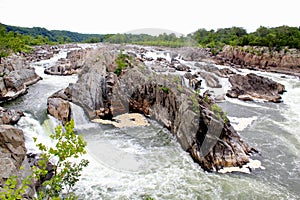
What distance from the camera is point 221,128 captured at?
14.7 m

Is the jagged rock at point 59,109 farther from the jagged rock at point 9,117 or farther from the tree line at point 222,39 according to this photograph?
the tree line at point 222,39

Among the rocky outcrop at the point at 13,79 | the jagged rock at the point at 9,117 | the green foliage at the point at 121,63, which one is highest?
the green foliage at the point at 121,63

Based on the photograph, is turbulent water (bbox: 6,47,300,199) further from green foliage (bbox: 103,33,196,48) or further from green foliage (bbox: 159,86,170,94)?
green foliage (bbox: 103,33,196,48)

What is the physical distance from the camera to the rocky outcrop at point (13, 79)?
23475 millimetres

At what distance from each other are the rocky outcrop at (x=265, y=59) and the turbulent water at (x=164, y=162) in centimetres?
2561

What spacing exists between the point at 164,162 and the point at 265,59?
4181 centimetres

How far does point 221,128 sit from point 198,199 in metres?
4.88

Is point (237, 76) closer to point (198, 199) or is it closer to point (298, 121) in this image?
point (298, 121)

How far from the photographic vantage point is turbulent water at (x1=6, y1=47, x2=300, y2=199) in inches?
475

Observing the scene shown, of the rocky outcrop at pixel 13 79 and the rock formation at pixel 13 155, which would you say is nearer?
the rock formation at pixel 13 155

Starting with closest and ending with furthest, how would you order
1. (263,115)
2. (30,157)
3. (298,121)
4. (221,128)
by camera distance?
1. (30,157)
2. (221,128)
3. (298,121)
4. (263,115)

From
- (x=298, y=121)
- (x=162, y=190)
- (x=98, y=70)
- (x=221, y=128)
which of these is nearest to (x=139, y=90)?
(x=98, y=70)

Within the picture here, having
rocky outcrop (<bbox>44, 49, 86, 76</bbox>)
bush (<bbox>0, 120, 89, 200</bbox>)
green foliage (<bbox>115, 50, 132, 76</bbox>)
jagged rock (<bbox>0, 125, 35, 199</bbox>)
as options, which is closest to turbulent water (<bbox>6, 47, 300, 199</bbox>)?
jagged rock (<bbox>0, 125, 35, 199</bbox>)

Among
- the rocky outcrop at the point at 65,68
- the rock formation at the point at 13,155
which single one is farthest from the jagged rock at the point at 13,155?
the rocky outcrop at the point at 65,68
